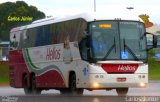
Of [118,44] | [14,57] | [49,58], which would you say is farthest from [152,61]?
[118,44]

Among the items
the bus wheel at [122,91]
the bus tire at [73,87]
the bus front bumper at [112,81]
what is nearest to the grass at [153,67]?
the bus wheel at [122,91]

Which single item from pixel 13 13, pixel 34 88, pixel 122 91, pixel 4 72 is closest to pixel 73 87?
pixel 122 91

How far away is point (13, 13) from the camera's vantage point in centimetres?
13162

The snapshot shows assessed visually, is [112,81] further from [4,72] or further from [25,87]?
[4,72]

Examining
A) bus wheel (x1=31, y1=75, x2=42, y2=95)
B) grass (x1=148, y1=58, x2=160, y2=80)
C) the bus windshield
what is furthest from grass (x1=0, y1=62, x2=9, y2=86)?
the bus windshield

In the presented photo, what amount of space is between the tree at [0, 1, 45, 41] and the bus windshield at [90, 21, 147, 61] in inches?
4089

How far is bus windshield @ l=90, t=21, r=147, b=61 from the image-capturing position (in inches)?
968

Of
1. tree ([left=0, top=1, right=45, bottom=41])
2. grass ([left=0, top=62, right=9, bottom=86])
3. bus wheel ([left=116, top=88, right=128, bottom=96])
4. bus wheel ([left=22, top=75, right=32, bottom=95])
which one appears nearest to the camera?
bus wheel ([left=116, top=88, right=128, bottom=96])

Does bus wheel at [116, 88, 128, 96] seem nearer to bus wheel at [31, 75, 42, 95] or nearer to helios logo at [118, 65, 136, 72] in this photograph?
helios logo at [118, 65, 136, 72]

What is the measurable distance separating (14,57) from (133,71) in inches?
445

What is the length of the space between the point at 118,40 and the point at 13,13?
4260 inches

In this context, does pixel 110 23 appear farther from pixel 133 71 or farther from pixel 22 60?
pixel 22 60

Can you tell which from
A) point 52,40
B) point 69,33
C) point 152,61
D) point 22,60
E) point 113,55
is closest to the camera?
point 113,55

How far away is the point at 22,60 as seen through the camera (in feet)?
108
